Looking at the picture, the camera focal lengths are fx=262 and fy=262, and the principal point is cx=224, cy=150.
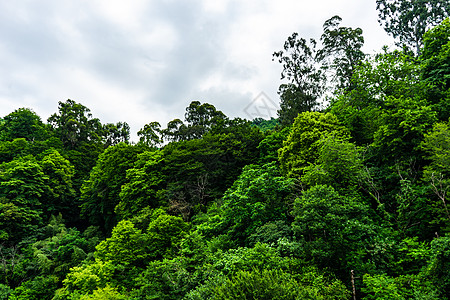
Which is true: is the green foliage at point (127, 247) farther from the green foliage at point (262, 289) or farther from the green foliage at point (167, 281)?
the green foliage at point (262, 289)

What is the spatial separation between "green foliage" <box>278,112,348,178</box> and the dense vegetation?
8 centimetres

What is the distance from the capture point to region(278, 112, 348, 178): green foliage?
13.9m

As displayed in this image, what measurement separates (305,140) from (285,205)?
3.83m

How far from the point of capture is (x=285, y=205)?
13.2 metres

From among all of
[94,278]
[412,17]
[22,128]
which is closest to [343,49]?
[412,17]

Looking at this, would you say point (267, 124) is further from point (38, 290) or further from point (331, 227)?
point (331, 227)

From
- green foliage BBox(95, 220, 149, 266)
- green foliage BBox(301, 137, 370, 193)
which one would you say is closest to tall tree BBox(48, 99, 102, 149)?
green foliage BBox(95, 220, 149, 266)

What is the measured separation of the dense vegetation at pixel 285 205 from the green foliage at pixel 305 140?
0.08m

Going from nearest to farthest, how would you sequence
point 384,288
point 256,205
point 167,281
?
1. point 384,288
2. point 167,281
3. point 256,205

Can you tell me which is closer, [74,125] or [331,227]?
[331,227]

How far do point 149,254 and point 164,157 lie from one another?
364 inches

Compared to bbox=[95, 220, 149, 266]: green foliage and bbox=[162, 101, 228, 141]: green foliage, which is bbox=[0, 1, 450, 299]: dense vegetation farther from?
bbox=[162, 101, 228, 141]: green foliage

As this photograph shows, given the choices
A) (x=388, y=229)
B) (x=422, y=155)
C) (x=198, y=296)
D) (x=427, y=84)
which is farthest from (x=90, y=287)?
(x=427, y=84)

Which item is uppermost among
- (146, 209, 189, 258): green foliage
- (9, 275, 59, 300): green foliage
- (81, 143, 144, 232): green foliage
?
(81, 143, 144, 232): green foliage
